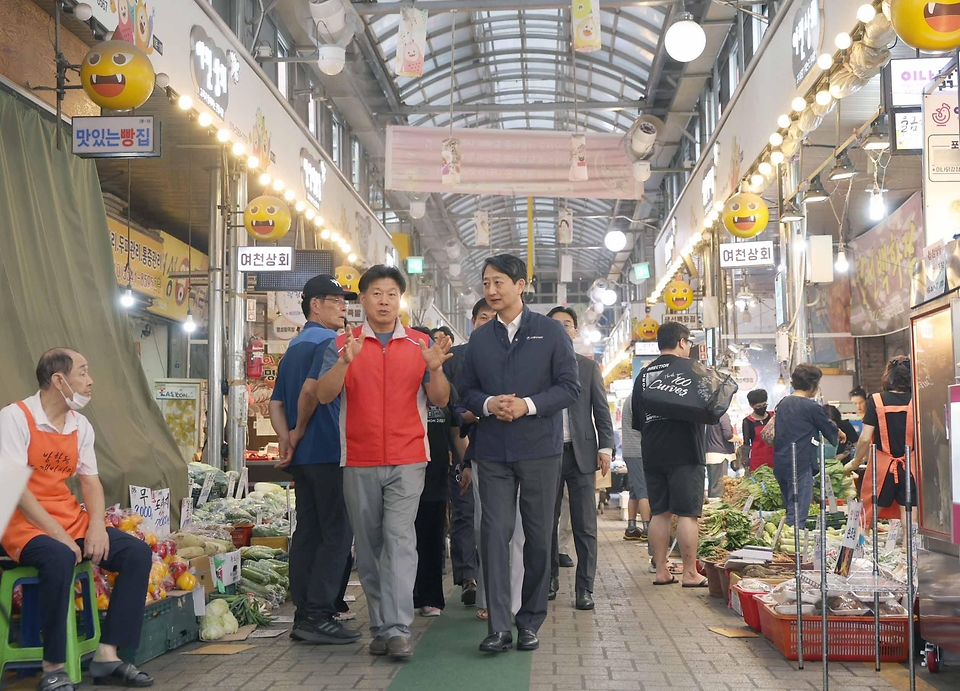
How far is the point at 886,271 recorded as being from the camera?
1567 centimetres

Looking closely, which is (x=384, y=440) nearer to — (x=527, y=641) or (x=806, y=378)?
(x=527, y=641)

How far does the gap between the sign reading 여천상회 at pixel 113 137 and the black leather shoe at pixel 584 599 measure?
13.1ft

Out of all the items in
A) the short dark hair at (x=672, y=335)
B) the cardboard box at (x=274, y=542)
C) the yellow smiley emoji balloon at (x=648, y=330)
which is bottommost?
the cardboard box at (x=274, y=542)

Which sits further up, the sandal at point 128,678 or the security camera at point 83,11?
the security camera at point 83,11

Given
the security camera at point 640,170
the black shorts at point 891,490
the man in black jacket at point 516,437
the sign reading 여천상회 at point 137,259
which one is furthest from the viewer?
the security camera at point 640,170

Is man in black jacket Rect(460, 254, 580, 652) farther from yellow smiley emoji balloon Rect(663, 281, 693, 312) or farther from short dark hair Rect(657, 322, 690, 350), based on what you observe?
yellow smiley emoji balloon Rect(663, 281, 693, 312)

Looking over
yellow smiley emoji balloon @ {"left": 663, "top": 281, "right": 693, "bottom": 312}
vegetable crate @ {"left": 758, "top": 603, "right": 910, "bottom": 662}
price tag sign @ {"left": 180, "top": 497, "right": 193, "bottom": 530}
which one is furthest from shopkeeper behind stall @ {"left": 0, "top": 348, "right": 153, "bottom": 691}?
yellow smiley emoji balloon @ {"left": 663, "top": 281, "right": 693, "bottom": 312}

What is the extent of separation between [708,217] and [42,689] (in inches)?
521

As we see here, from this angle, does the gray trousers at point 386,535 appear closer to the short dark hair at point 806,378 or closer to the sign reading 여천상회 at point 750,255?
the short dark hair at point 806,378

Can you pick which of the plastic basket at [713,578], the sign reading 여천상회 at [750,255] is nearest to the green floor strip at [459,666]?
the plastic basket at [713,578]

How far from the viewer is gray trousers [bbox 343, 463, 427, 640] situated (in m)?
4.59

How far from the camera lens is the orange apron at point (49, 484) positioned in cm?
399

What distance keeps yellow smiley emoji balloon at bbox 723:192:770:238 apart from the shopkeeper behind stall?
9.24 m

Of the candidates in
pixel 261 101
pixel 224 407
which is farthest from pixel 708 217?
pixel 224 407
